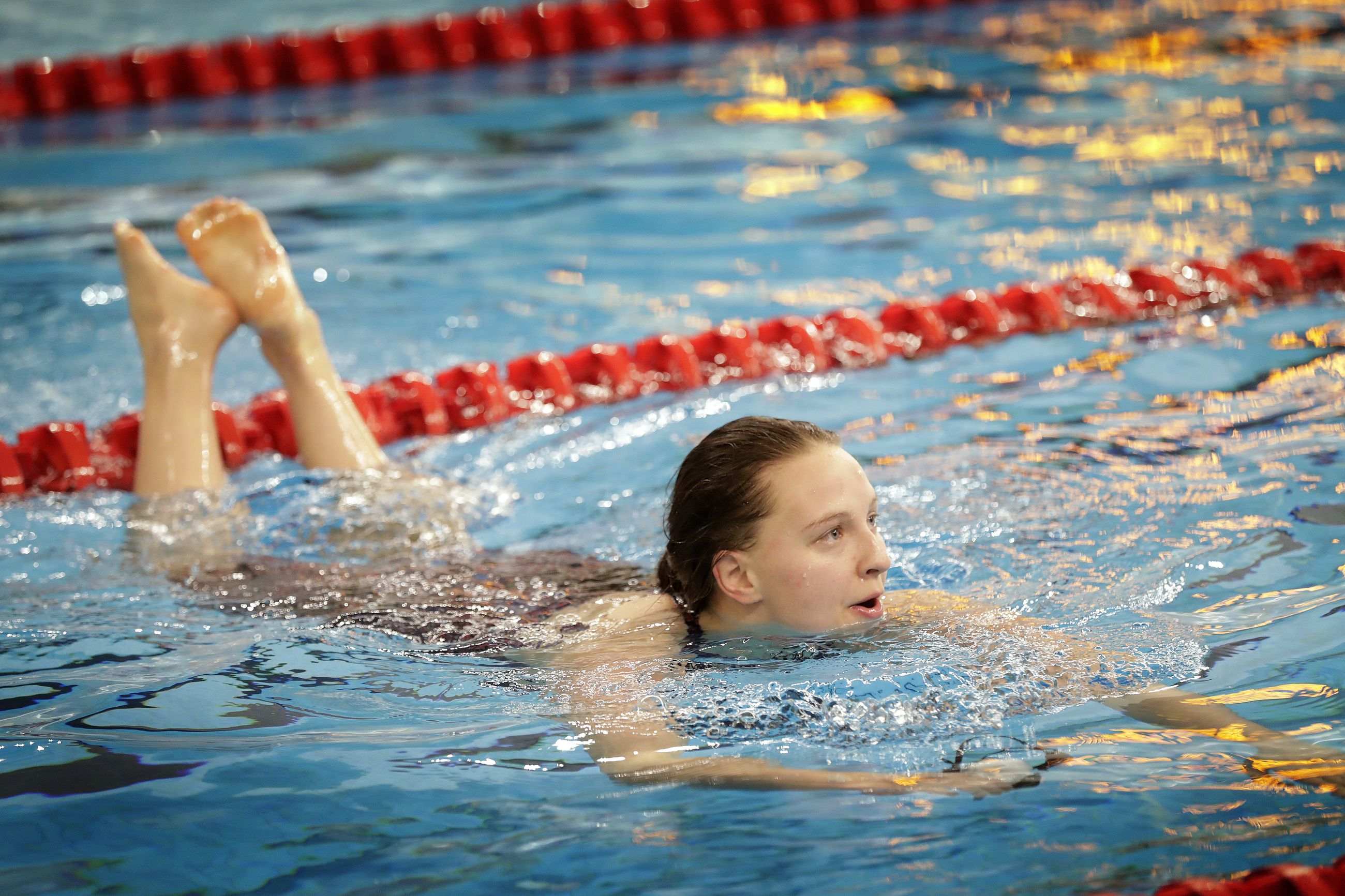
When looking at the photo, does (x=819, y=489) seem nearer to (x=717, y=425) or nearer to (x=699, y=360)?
(x=717, y=425)

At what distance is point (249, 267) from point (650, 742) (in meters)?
1.94

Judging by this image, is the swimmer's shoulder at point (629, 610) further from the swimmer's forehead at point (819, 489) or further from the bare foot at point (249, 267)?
the bare foot at point (249, 267)

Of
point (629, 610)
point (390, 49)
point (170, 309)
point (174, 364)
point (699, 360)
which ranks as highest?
point (390, 49)

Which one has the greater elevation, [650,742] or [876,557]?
[876,557]

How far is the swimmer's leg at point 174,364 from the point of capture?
3479 mm

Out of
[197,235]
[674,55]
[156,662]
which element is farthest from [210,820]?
[674,55]

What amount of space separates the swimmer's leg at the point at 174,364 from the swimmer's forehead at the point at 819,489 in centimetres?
166

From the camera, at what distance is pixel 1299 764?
211 cm

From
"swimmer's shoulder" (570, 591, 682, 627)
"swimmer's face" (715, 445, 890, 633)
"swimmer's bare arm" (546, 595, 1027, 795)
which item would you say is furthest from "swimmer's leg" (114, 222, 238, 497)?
"swimmer's face" (715, 445, 890, 633)

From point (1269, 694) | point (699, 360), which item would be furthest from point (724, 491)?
point (699, 360)

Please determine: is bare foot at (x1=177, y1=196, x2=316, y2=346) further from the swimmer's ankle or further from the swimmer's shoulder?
the swimmer's shoulder

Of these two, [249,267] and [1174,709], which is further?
[249,267]

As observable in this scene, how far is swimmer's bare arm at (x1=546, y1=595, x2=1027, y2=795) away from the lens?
2131 millimetres

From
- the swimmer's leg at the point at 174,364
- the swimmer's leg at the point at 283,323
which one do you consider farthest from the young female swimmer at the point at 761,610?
the swimmer's leg at the point at 283,323
